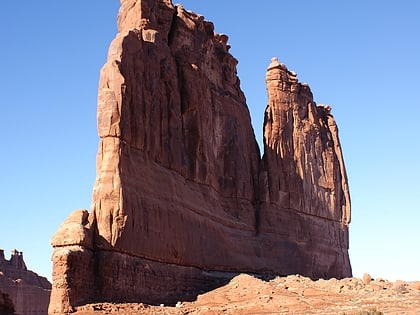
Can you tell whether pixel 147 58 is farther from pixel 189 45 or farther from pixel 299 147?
pixel 299 147

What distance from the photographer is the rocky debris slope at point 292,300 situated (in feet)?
98.5

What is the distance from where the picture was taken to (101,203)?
31562 millimetres

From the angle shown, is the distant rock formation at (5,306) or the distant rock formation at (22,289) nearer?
the distant rock formation at (5,306)

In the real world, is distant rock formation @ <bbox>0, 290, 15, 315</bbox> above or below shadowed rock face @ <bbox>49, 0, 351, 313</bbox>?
below

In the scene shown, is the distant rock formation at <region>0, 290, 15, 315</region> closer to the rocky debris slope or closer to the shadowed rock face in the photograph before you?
the shadowed rock face

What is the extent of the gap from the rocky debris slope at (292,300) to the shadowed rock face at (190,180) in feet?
4.08

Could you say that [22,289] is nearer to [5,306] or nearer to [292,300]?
[292,300]

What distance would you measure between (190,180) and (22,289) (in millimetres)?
32351

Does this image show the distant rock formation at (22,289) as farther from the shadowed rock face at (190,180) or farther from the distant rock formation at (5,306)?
the distant rock formation at (5,306)

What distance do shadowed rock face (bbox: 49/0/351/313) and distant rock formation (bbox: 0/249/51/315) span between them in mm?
24909

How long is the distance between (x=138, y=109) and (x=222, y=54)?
1678 centimetres

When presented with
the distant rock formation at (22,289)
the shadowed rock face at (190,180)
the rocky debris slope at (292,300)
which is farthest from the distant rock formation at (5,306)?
the distant rock formation at (22,289)

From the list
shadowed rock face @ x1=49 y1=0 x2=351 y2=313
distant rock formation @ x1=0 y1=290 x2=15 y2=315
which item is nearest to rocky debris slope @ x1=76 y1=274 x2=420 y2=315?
shadowed rock face @ x1=49 y1=0 x2=351 y2=313

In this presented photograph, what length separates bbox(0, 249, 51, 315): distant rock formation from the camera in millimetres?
64562
